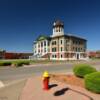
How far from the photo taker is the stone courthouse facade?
6838 cm

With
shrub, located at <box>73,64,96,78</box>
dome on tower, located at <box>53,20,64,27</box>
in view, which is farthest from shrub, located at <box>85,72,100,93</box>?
dome on tower, located at <box>53,20,64,27</box>

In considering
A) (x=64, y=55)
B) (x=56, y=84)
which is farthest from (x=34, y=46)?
(x=56, y=84)

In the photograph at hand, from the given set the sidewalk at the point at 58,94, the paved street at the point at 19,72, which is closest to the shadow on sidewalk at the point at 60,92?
the sidewalk at the point at 58,94

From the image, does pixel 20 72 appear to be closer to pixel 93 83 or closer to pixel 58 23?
pixel 93 83

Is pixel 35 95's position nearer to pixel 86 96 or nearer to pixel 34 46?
pixel 86 96

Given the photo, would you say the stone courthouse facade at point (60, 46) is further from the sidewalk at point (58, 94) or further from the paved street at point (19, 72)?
the sidewalk at point (58, 94)

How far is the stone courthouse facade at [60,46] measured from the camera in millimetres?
68375

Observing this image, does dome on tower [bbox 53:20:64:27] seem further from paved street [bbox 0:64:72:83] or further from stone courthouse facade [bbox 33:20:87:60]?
paved street [bbox 0:64:72:83]

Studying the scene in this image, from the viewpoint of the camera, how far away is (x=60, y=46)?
227 feet

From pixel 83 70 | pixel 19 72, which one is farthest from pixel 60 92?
pixel 19 72

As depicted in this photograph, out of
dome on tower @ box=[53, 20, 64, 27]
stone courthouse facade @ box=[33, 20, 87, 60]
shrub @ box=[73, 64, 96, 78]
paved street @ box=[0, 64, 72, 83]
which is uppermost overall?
dome on tower @ box=[53, 20, 64, 27]

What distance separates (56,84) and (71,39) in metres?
58.9

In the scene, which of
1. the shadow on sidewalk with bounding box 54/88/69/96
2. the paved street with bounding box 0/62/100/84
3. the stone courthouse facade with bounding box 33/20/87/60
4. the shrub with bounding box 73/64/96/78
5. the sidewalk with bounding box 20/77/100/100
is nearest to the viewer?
the sidewalk with bounding box 20/77/100/100

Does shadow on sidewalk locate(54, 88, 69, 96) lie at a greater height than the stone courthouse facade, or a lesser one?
lesser
